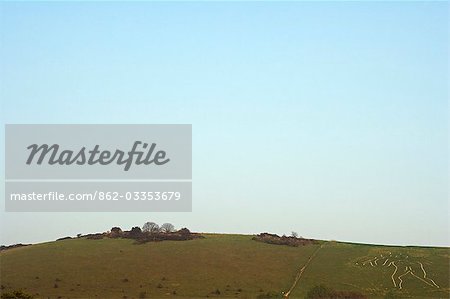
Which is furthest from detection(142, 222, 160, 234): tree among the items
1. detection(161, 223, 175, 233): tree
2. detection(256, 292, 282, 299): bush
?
detection(256, 292, 282, 299): bush

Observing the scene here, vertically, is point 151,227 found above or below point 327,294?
above

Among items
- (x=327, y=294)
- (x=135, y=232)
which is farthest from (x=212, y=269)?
(x=135, y=232)

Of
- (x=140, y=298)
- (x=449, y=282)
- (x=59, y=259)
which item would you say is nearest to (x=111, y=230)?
(x=59, y=259)

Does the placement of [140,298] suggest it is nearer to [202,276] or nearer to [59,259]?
[202,276]

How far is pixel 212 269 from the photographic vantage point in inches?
3861

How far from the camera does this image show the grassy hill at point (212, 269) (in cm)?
8681

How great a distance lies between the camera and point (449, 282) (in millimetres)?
91500

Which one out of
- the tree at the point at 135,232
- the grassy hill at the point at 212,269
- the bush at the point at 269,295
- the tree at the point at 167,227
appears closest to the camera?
the bush at the point at 269,295

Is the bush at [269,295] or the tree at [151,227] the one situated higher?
the tree at [151,227]

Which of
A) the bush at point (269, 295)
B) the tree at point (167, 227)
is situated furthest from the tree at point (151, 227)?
the bush at point (269, 295)

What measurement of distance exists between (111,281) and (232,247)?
102 feet

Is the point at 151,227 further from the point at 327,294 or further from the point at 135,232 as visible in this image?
the point at 327,294

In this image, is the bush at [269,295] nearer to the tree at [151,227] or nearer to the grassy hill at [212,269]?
the grassy hill at [212,269]

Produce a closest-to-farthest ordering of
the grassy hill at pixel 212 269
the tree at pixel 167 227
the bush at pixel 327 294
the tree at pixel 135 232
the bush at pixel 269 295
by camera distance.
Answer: the bush at pixel 327 294, the bush at pixel 269 295, the grassy hill at pixel 212 269, the tree at pixel 135 232, the tree at pixel 167 227
